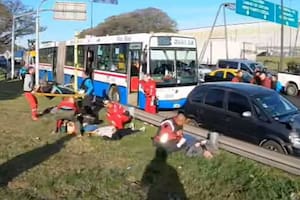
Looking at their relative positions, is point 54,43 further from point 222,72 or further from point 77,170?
point 77,170

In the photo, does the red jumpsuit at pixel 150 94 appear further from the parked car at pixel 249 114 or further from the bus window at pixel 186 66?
the parked car at pixel 249 114

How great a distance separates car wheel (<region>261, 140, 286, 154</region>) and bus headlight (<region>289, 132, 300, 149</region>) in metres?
0.26

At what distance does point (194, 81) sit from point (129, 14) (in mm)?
84482

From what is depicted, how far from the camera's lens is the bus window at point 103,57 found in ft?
71.1

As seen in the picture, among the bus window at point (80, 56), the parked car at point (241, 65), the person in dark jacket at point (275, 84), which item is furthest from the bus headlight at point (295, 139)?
the parked car at point (241, 65)

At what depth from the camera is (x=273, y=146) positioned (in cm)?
1066

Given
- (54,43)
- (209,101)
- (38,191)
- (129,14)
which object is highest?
(129,14)

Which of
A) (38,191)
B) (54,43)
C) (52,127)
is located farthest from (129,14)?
(38,191)

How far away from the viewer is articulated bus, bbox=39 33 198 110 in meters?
18.4

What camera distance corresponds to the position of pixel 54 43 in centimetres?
3288

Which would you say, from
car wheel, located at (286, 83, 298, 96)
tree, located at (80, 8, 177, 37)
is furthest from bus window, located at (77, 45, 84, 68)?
tree, located at (80, 8, 177, 37)

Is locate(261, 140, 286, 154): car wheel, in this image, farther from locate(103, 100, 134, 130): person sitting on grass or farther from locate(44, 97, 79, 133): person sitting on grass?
locate(44, 97, 79, 133): person sitting on grass

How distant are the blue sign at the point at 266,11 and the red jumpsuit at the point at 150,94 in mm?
26265

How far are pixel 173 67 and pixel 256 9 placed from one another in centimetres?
2704
